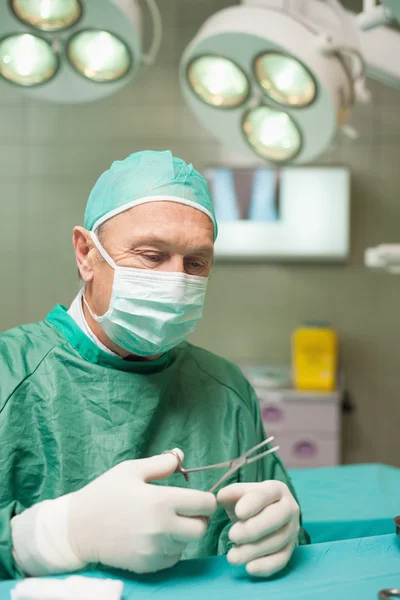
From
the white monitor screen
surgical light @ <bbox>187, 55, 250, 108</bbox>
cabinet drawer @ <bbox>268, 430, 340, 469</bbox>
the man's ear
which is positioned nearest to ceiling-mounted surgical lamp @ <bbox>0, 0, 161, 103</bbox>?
surgical light @ <bbox>187, 55, 250, 108</bbox>

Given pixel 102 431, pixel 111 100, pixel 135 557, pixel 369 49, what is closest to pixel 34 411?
pixel 102 431

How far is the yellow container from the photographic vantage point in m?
3.60

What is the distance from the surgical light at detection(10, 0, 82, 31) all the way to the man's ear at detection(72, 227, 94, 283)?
0.57 m

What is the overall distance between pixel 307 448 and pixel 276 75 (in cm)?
238

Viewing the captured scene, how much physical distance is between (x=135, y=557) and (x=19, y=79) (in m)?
1.30

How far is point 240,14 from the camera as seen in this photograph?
1.57m

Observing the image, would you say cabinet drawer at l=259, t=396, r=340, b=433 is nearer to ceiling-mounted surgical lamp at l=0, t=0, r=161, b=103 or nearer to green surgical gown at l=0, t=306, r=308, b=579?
green surgical gown at l=0, t=306, r=308, b=579

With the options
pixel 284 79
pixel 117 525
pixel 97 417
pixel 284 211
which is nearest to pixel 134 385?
pixel 97 417

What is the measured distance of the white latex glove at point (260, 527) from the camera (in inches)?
38.9

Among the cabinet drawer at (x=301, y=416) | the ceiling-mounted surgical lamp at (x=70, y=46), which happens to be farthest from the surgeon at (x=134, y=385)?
the cabinet drawer at (x=301, y=416)

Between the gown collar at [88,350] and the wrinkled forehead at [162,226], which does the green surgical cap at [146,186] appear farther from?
the gown collar at [88,350]

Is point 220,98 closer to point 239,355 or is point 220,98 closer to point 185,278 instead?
point 185,278

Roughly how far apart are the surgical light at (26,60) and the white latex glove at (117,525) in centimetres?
117

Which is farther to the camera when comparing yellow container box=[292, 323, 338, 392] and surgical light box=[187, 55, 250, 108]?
yellow container box=[292, 323, 338, 392]
